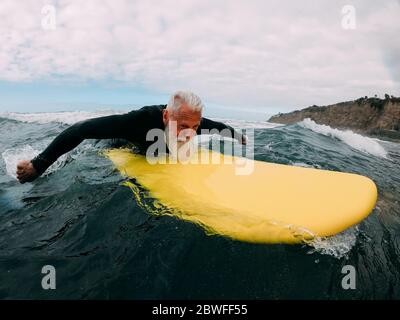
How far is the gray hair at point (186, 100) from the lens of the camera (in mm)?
2982

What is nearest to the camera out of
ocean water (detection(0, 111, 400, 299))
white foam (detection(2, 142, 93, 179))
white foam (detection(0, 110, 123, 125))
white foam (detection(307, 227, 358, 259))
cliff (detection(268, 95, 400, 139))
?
ocean water (detection(0, 111, 400, 299))

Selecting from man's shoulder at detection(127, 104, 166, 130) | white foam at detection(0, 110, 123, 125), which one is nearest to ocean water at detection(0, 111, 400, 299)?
man's shoulder at detection(127, 104, 166, 130)

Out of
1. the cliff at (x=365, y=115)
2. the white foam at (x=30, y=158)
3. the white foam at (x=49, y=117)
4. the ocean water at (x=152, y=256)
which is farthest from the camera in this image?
the cliff at (x=365, y=115)

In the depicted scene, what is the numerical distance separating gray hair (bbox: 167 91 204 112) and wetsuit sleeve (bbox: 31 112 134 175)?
55 cm

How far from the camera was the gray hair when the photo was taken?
117 inches

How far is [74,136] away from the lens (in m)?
2.94

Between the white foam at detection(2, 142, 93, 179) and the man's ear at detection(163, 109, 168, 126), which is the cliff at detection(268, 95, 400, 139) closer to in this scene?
the white foam at detection(2, 142, 93, 179)

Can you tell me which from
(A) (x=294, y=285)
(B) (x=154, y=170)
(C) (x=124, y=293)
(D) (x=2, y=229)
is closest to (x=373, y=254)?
(A) (x=294, y=285)

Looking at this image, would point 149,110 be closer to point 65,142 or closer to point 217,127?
point 65,142

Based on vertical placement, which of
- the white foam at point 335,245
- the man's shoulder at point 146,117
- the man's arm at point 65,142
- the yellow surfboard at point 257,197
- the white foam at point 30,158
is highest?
the man's shoulder at point 146,117

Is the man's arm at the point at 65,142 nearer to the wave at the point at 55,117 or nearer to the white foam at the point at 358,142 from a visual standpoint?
the white foam at the point at 358,142

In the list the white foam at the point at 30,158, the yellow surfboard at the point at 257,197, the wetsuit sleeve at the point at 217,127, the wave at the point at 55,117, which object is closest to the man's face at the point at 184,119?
the yellow surfboard at the point at 257,197

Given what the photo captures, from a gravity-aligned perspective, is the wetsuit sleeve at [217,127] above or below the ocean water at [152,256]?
above
